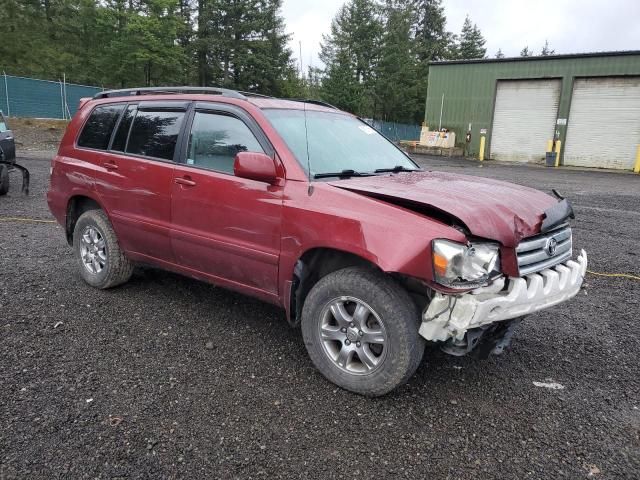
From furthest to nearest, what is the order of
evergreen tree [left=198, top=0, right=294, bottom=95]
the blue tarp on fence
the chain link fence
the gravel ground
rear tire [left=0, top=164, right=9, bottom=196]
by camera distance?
1. the chain link fence
2. evergreen tree [left=198, top=0, right=294, bottom=95]
3. the blue tarp on fence
4. rear tire [left=0, top=164, right=9, bottom=196]
5. the gravel ground

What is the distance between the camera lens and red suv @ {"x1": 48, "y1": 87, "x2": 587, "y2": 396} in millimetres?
2688

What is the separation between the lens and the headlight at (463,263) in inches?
101

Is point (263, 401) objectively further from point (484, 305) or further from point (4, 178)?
point (4, 178)

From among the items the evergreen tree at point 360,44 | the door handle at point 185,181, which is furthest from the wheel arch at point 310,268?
the evergreen tree at point 360,44

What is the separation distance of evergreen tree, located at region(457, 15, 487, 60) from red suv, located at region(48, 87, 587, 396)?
66.5 m

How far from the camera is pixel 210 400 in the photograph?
9.53 ft

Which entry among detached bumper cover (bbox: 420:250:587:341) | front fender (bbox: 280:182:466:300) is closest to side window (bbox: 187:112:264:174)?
front fender (bbox: 280:182:466:300)

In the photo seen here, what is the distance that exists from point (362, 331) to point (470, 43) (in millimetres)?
69198

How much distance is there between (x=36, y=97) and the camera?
82.9 ft

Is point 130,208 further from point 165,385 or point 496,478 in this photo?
point 496,478

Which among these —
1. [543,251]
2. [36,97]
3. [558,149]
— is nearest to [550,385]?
[543,251]

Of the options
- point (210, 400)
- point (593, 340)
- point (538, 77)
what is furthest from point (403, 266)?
point (538, 77)

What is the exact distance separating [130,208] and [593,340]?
159 inches

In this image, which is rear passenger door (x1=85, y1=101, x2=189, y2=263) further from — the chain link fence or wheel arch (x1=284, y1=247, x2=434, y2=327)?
the chain link fence
